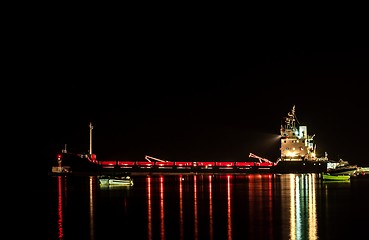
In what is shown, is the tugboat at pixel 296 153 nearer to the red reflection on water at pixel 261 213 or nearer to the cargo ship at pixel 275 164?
the cargo ship at pixel 275 164

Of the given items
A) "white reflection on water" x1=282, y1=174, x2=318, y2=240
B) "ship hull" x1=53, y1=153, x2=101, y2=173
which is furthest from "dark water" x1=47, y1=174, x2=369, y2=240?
"ship hull" x1=53, y1=153, x2=101, y2=173

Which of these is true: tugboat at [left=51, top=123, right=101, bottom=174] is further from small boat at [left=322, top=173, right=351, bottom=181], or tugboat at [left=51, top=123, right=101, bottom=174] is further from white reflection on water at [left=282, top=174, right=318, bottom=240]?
white reflection on water at [left=282, top=174, right=318, bottom=240]

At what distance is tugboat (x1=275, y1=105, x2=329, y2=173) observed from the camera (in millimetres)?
100100

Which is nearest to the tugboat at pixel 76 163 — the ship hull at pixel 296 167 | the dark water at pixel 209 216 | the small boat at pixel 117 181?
the ship hull at pixel 296 167

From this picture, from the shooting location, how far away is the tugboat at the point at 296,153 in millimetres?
100100

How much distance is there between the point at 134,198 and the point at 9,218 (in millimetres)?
11881

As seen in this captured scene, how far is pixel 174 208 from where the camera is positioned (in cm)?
3484

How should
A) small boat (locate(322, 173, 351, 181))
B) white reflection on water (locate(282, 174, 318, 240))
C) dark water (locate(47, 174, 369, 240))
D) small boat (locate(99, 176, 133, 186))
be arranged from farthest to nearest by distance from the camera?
1. small boat (locate(322, 173, 351, 181))
2. small boat (locate(99, 176, 133, 186))
3. dark water (locate(47, 174, 369, 240))
4. white reflection on water (locate(282, 174, 318, 240))

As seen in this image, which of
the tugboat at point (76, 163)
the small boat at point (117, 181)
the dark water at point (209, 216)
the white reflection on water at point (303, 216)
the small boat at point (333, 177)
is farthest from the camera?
the tugboat at point (76, 163)

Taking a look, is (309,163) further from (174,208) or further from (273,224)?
(273,224)

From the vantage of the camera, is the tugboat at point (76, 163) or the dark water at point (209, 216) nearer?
the dark water at point (209, 216)

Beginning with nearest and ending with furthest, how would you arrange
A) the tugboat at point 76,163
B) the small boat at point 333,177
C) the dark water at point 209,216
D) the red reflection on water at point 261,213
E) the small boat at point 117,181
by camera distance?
the dark water at point 209,216 < the red reflection on water at point 261,213 < the small boat at point 117,181 < the small boat at point 333,177 < the tugboat at point 76,163

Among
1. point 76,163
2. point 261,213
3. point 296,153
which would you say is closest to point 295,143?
point 296,153

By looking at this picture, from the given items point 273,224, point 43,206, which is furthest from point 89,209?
point 273,224
